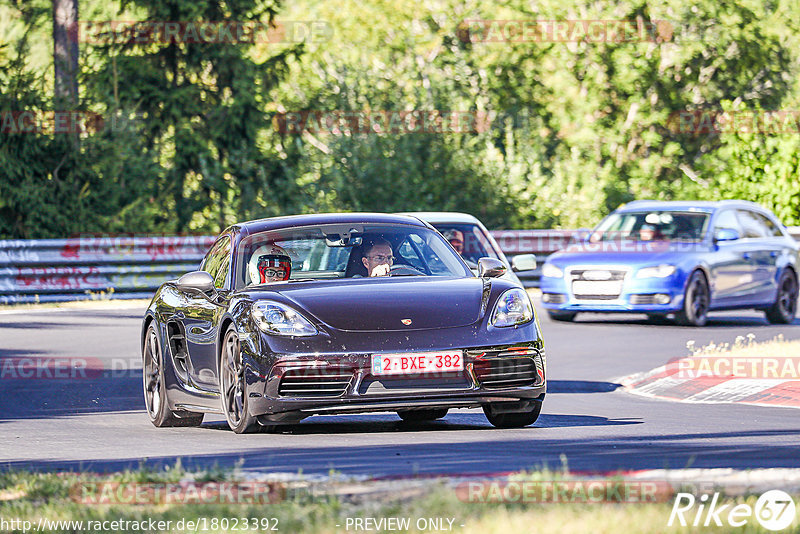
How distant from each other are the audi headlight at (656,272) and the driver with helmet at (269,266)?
431 inches

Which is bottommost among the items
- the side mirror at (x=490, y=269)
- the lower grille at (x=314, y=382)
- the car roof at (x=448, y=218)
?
the lower grille at (x=314, y=382)

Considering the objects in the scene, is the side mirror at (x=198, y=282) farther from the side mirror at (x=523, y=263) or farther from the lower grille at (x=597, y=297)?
the lower grille at (x=597, y=297)

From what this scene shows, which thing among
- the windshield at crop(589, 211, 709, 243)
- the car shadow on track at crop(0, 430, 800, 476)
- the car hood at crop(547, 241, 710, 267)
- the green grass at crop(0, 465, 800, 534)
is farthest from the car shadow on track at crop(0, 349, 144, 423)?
the windshield at crop(589, 211, 709, 243)

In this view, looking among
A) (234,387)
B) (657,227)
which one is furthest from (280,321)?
(657,227)

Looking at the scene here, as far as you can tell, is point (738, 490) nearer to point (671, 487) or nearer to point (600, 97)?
point (671, 487)

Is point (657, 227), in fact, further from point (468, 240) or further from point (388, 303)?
point (388, 303)

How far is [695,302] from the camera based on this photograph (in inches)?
838

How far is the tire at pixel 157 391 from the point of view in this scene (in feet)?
37.3

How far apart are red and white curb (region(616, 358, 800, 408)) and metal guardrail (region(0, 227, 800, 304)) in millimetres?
14248

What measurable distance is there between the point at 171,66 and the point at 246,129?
2.55 m

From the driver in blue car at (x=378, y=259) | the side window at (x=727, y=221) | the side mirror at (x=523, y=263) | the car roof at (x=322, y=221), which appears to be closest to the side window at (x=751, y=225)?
the side window at (x=727, y=221)
